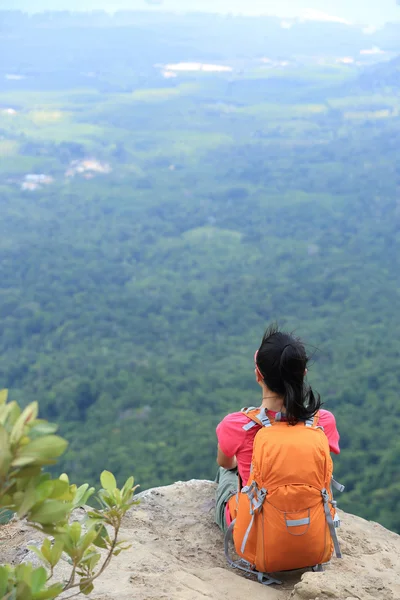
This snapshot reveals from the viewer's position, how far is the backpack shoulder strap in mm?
2543

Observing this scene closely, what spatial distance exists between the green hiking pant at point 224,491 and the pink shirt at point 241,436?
0.30 meters

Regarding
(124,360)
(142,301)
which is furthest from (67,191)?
(124,360)

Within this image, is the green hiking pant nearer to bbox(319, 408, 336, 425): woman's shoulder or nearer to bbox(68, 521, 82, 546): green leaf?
bbox(319, 408, 336, 425): woman's shoulder

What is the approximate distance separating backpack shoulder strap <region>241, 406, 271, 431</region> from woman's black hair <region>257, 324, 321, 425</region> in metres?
0.10

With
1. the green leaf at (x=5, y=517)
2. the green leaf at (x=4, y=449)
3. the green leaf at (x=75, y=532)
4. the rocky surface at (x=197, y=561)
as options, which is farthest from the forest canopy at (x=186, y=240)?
the green leaf at (x=4, y=449)

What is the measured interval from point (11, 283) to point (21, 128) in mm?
22192

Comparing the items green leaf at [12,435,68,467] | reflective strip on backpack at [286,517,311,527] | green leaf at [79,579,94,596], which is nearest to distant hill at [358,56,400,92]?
reflective strip on backpack at [286,517,311,527]

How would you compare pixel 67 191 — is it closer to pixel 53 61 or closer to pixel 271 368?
pixel 53 61

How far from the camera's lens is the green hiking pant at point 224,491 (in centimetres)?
302

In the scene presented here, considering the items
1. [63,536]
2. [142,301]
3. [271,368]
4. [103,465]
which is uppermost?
[271,368]

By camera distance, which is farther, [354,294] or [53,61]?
[53,61]

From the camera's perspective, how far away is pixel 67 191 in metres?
50.8

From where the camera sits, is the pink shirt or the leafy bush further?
the pink shirt

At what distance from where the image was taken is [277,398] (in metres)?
2.54
